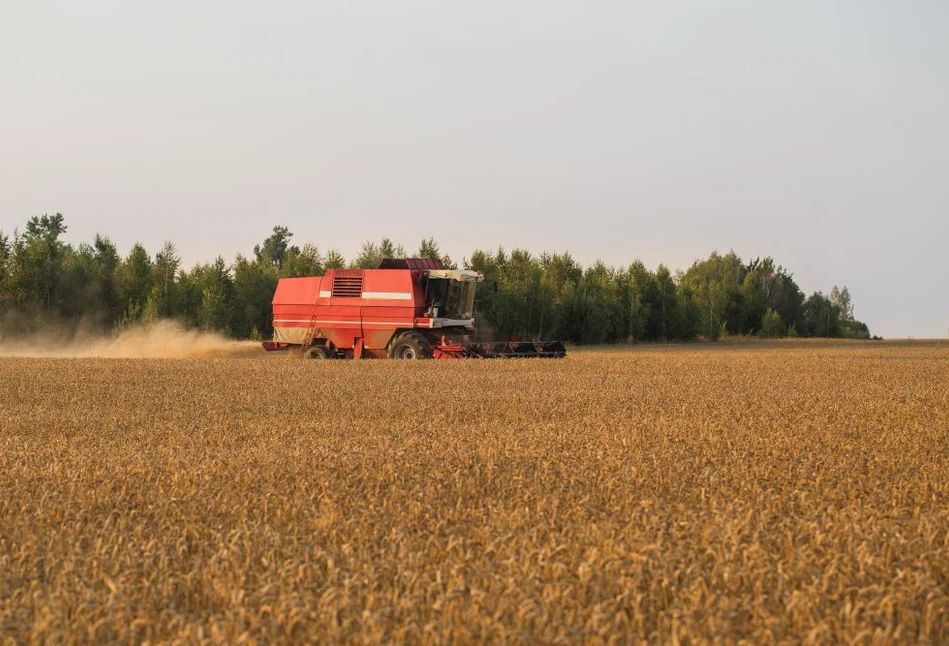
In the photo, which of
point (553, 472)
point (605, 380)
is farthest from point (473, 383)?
point (553, 472)

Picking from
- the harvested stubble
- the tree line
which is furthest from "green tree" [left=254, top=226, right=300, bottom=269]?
the harvested stubble

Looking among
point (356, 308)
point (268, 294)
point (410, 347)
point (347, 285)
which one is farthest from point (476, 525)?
point (268, 294)

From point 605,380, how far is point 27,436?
38.1ft

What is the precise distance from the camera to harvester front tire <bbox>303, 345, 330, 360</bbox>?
95.1ft

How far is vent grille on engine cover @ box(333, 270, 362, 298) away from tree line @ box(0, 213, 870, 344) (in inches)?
370

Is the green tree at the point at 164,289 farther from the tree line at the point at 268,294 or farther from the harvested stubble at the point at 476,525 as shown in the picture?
the harvested stubble at the point at 476,525

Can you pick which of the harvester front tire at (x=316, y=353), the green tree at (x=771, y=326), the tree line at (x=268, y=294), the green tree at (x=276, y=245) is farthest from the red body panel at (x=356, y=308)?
the green tree at (x=276, y=245)

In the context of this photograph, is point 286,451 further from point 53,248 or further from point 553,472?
point 53,248

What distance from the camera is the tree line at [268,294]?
44.7 metres

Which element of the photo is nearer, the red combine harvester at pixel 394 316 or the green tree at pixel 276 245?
the red combine harvester at pixel 394 316

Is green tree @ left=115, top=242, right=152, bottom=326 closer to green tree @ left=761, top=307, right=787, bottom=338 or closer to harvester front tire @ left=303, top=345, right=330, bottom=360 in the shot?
harvester front tire @ left=303, top=345, right=330, bottom=360

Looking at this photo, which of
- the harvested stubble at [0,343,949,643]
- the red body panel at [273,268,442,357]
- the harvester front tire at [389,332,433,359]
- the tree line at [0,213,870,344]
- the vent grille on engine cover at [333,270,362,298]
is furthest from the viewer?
the tree line at [0,213,870,344]

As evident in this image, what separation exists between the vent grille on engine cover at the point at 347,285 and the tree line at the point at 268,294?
9406 millimetres

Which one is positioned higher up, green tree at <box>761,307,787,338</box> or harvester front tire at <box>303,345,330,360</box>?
green tree at <box>761,307,787,338</box>
